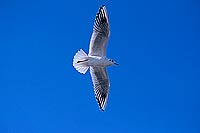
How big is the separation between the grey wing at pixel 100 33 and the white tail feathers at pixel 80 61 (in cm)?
5

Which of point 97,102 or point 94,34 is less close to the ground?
point 94,34

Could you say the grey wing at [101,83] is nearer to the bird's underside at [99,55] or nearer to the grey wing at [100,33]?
the bird's underside at [99,55]

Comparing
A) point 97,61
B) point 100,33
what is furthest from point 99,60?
point 100,33

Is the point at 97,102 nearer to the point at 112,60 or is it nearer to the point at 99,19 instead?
the point at 112,60

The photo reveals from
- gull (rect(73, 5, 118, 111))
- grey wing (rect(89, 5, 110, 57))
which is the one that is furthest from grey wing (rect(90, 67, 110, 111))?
grey wing (rect(89, 5, 110, 57))

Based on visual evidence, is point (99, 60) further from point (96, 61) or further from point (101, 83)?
point (101, 83)

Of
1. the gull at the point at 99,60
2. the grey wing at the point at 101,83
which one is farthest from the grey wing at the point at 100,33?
the grey wing at the point at 101,83

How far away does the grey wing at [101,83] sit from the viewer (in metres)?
3.05

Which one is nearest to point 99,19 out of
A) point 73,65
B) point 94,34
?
point 94,34

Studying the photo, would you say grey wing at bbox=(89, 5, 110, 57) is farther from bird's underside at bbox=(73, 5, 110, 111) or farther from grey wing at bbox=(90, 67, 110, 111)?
grey wing at bbox=(90, 67, 110, 111)

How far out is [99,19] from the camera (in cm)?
295

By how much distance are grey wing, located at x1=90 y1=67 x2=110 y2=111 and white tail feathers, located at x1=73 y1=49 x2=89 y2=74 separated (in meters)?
0.07

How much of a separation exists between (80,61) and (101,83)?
0.64 ft

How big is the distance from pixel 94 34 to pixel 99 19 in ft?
0.27
